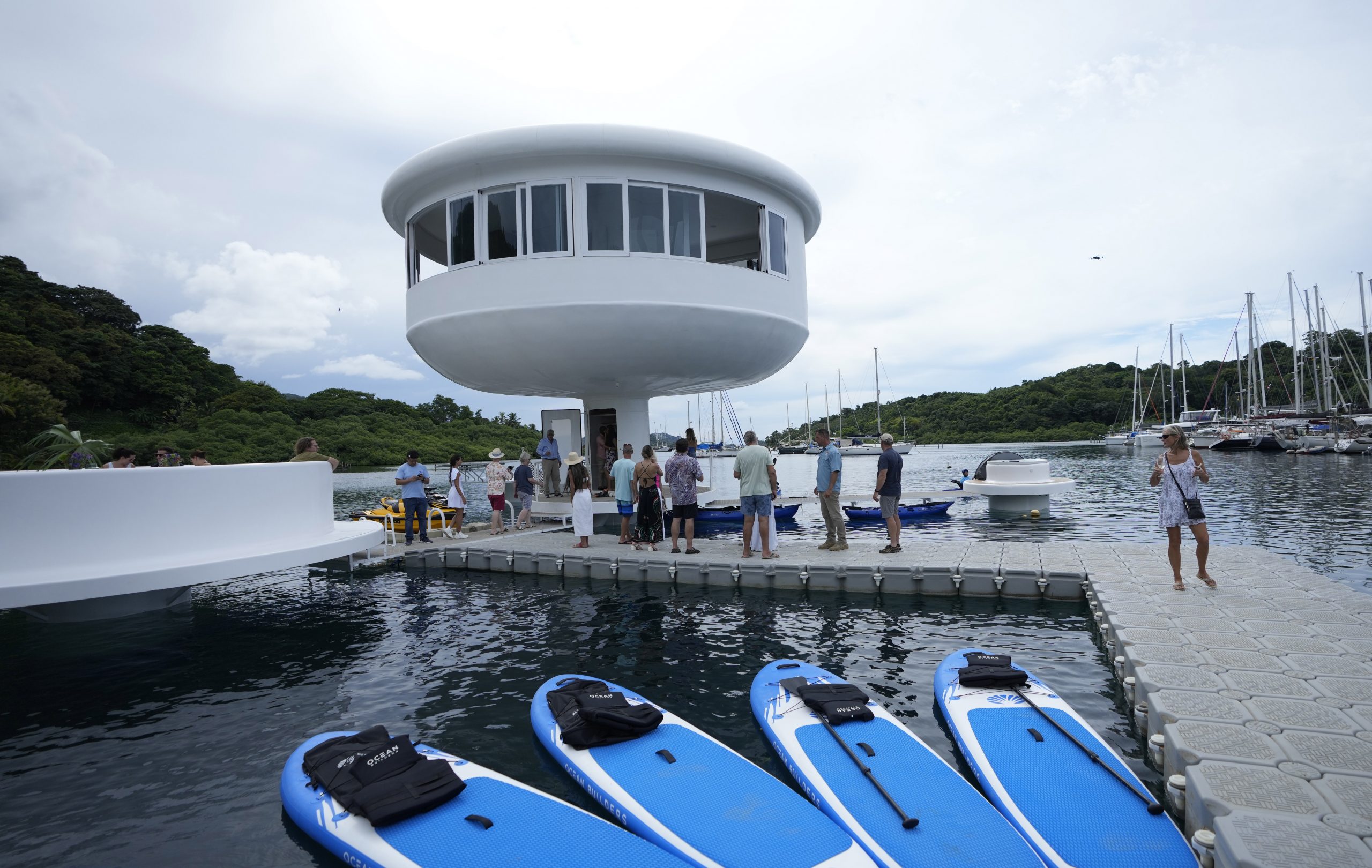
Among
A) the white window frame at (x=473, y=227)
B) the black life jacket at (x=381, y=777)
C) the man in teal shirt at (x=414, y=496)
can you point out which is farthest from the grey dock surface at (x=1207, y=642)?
the white window frame at (x=473, y=227)

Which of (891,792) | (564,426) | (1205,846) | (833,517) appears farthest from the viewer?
(564,426)

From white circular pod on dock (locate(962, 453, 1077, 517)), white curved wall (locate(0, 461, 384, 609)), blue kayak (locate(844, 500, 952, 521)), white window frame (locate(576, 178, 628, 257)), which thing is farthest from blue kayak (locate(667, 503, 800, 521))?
white curved wall (locate(0, 461, 384, 609))

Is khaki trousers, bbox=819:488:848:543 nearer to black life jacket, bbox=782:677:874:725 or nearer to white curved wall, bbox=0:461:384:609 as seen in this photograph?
black life jacket, bbox=782:677:874:725

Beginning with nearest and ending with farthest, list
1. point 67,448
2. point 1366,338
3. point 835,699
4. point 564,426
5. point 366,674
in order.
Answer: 1. point 835,699
2. point 366,674
3. point 67,448
4. point 564,426
5. point 1366,338

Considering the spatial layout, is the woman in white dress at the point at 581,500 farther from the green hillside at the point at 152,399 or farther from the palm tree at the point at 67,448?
the green hillside at the point at 152,399

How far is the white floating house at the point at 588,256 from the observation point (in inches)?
554

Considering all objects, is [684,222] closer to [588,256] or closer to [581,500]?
[588,256]

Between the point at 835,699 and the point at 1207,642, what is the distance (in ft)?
12.4

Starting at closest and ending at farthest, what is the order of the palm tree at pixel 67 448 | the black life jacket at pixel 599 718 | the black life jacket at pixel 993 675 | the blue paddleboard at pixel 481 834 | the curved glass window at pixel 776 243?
the blue paddleboard at pixel 481 834 < the black life jacket at pixel 599 718 < the black life jacket at pixel 993 675 < the palm tree at pixel 67 448 < the curved glass window at pixel 776 243

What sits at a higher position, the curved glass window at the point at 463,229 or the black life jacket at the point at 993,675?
the curved glass window at the point at 463,229

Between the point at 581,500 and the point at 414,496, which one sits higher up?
the point at 414,496

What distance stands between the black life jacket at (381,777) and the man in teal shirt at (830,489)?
7665 millimetres

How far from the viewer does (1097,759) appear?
4824mm

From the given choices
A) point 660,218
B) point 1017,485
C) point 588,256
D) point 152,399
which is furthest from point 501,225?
point 152,399
